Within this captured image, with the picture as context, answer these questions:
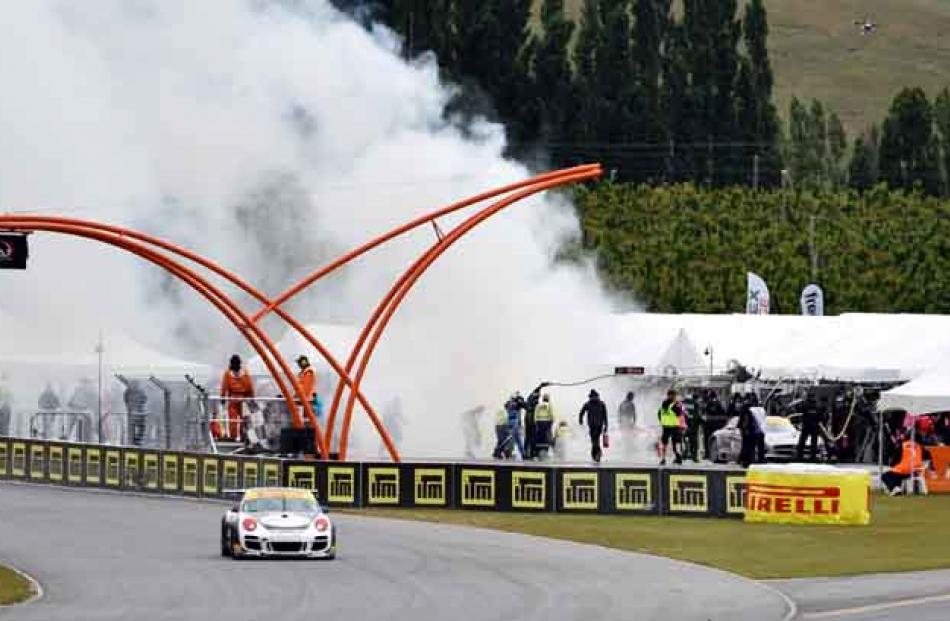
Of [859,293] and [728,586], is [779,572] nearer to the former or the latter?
[728,586]

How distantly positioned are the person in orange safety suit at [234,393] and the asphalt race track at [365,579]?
9.14 m

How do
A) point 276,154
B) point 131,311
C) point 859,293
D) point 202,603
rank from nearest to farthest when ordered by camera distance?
1. point 202,603
2. point 276,154
3. point 131,311
4. point 859,293

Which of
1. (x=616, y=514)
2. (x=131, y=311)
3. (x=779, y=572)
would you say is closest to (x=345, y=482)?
(x=616, y=514)

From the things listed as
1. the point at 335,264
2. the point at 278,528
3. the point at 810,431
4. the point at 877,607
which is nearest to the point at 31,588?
the point at 278,528

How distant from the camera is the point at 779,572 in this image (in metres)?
33.4

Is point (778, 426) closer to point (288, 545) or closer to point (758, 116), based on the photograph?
point (288, 545)

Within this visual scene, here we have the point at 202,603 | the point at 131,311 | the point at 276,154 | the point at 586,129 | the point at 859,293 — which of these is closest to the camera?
the point at 202,603

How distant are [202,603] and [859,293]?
253 ft

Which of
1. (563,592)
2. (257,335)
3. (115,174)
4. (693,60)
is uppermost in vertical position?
(693,60)

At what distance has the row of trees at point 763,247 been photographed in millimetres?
101688

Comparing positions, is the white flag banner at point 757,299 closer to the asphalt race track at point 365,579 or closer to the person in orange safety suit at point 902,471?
the person in orange safety suit at point 902,471

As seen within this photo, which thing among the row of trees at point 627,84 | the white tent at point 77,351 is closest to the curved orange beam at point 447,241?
the white tent at point 77,351

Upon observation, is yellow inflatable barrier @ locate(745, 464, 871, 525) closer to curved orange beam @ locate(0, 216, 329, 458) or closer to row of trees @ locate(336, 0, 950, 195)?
curved orange beam @ locate(0, 216, 329, 458)

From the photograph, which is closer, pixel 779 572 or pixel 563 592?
pixel 563 592
